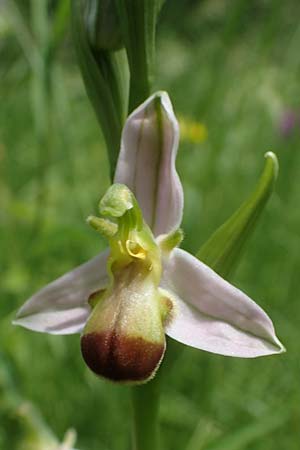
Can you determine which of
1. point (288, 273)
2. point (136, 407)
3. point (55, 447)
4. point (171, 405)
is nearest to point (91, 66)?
point (136, 407)

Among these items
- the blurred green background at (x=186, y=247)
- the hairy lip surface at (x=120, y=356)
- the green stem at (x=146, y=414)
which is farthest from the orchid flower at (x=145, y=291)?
the blurred green background at (x=186, y=247)

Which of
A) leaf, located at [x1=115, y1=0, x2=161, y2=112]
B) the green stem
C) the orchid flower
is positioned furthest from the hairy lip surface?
leaf, located at [x1=115, y1=0, x2=161, y2=112]

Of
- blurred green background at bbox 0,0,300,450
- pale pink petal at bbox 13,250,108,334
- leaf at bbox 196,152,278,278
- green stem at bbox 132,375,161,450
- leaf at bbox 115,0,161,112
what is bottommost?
blurred green background at bbox 0,0,300,450

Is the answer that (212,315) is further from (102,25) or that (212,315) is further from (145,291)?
(102,25)

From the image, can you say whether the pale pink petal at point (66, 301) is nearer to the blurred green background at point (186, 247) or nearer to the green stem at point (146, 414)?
the green stem at point (146, 414)

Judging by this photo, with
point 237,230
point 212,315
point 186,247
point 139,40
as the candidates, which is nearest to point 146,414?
point 212,315

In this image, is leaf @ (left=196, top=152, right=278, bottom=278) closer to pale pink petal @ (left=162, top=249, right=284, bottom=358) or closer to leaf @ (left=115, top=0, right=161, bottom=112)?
pale pink petal @ (left=162, top=249, right=284, bottom=358)

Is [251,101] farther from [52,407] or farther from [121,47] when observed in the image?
[121,47]
